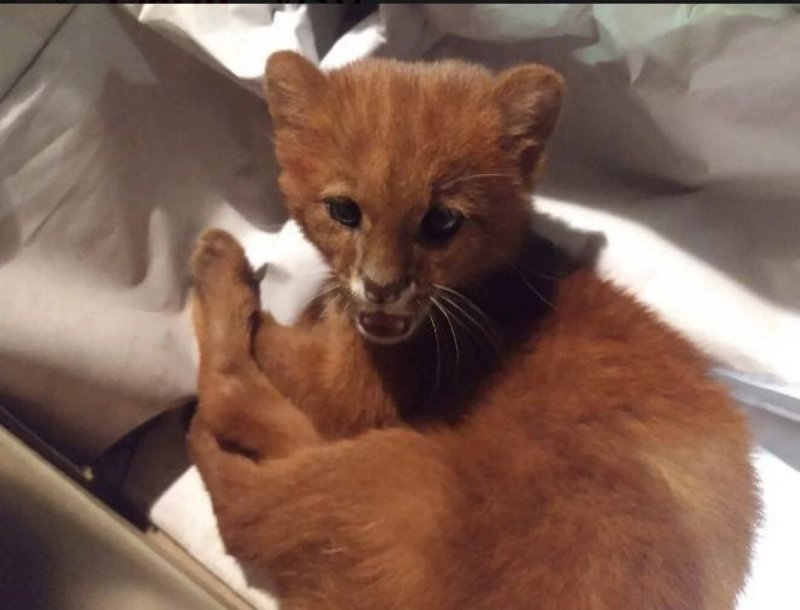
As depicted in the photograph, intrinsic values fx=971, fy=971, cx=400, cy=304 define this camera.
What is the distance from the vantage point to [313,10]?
1312 mm

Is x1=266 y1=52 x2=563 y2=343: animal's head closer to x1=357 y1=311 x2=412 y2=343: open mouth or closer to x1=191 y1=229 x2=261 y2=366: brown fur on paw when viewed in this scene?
x1=357 y1=311 x2=412 y2=343: open mouth

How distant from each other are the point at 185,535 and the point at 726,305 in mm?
796

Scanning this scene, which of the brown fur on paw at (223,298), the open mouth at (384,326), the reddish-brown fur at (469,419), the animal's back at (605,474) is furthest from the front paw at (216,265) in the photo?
the animal's back at (605,474)

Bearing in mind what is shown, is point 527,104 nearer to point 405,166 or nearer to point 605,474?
point 405,166

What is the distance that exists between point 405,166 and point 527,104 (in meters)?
0.16

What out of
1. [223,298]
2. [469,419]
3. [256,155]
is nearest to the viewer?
[469,419]

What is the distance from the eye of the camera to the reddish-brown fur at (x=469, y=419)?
3.29 ft

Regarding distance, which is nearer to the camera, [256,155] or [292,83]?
[292,83]

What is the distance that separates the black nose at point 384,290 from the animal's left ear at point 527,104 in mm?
202

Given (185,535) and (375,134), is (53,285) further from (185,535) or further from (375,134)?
(375,134)

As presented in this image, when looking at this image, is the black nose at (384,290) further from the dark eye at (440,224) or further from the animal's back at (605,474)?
the animal's back at (605,474)

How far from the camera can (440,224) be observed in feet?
3.46

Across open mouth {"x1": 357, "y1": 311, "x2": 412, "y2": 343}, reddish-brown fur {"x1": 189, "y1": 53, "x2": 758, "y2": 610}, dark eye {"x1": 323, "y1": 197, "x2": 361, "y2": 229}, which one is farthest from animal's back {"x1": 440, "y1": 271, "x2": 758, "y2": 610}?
dark eye {"x1": 323, "y1": 197, "x2": 361, "y2": 229}

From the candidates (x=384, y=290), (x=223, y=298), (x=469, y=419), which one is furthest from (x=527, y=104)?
(x=223, y=298)
